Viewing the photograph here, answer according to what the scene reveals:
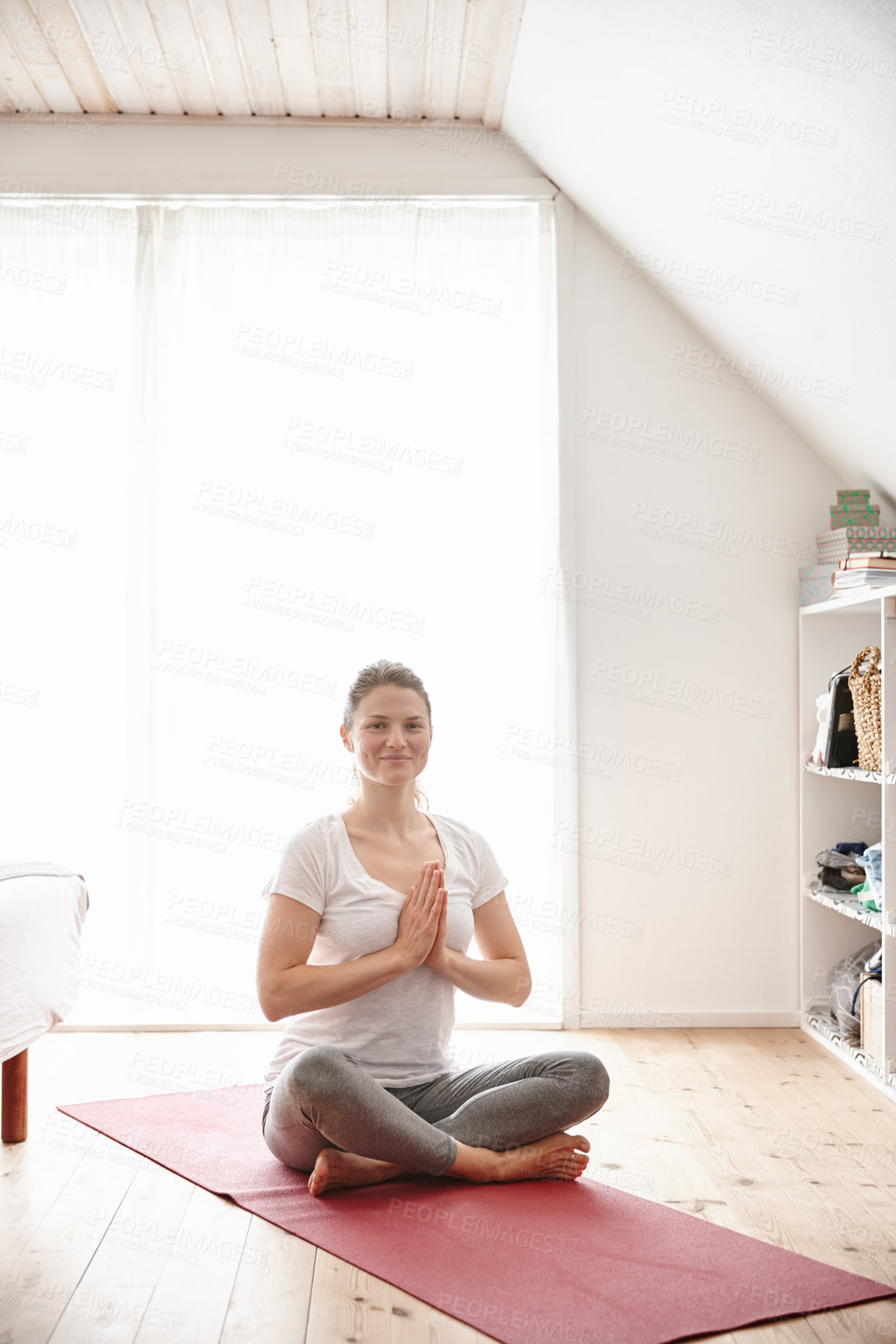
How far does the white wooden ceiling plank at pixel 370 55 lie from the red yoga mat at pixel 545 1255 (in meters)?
2.67

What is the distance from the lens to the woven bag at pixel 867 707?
282 cm

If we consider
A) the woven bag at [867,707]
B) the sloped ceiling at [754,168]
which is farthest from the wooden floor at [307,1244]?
the sloped ceiling at [754,168]

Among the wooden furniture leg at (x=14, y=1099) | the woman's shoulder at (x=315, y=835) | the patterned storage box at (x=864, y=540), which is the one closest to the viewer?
the woman's shoulder at (x=315, y=835)

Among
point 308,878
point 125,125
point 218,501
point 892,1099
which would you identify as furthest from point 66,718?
point 892,1099

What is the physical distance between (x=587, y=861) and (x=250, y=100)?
2.40 m

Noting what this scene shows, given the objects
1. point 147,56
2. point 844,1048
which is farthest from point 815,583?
point 147,56

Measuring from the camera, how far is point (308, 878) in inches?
83.5

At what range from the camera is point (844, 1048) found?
9.71ft

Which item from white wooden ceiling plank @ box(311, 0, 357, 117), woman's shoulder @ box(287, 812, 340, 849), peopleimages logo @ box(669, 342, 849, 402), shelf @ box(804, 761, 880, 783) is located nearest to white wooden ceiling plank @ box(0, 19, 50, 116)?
white wooden ceiling plank @ box(311, 0, 357, 117)

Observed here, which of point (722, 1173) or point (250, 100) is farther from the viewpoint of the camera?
point (250, 100)

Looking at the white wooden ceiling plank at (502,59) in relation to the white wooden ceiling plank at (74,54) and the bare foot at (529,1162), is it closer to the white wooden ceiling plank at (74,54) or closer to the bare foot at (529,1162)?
the white wooden ceiling plank at (74,54)

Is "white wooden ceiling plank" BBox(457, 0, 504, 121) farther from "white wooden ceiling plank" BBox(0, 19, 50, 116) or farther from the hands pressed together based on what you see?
the hands pressed together

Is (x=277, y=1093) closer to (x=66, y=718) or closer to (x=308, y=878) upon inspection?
(x=308, y=878)

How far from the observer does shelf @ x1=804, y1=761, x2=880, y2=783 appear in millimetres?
2787
